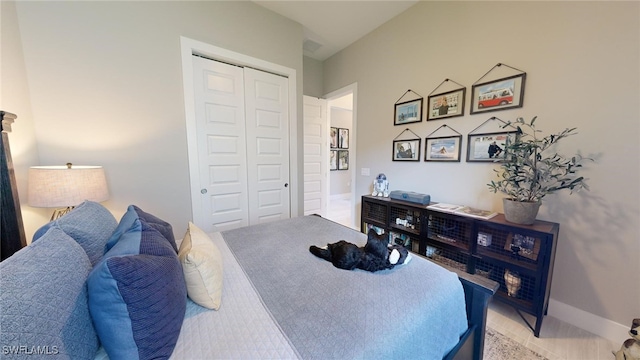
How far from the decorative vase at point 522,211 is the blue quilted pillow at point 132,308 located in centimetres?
212

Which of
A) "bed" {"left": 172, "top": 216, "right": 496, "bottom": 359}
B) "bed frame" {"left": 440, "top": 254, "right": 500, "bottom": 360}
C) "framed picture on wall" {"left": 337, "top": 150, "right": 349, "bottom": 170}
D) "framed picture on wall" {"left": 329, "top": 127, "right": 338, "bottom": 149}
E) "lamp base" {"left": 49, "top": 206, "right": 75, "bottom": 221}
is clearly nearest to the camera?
"bed" {"left": 172, "top": 216, "right": 496, "bottom": 359}

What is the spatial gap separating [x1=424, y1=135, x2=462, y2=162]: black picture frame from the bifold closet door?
70.6 inches

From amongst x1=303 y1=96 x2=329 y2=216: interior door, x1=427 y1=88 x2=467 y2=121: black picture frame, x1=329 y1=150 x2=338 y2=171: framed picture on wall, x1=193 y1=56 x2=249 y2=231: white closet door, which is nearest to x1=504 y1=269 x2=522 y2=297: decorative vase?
x1=427 y1=88 x2=467 y2=121: black picture frame

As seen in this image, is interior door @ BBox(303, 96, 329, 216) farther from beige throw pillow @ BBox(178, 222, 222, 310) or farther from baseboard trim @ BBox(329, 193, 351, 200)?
beige throw pillow @ BBox(178, 222, 222, 310)

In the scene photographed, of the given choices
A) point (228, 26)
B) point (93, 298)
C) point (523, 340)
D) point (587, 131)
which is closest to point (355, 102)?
point (228, 26)

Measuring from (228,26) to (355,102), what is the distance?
6.14ft

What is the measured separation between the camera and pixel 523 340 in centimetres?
147

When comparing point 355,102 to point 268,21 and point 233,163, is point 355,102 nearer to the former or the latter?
point 268,21

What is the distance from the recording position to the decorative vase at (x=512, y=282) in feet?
5.20

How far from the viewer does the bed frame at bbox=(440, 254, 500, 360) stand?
42.1 inches

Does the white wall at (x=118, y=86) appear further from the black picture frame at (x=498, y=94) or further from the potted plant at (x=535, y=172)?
the potted plant at (x=535, y=172)

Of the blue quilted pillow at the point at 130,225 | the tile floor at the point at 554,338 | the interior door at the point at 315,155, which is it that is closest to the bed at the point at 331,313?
the blue quilted pillow at the point at 130,225

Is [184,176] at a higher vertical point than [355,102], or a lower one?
lower

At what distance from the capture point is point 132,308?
0.60m
